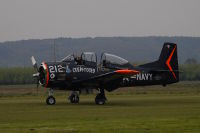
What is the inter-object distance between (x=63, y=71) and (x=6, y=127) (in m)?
11.2

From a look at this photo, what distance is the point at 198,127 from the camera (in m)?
16.3

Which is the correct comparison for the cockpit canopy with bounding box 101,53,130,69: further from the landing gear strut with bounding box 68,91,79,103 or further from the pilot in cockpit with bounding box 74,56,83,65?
the landing gear strut with bounding box 68,91,79,103

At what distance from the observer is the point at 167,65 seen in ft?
98.9

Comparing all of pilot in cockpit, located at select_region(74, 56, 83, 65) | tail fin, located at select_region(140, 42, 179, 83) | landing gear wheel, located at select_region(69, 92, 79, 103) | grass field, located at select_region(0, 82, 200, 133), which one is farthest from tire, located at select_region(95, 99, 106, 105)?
grass field, located at select_region(0, 82, 200, 133)

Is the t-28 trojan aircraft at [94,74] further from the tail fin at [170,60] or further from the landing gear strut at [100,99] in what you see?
the tail fin at [170,60]

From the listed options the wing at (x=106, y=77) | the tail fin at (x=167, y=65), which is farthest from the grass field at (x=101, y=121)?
the tail fin at (x=167, y=65)

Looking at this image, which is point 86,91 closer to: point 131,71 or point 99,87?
point 99,87

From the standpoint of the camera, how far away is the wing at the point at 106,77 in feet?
88.1

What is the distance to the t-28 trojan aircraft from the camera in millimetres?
27500

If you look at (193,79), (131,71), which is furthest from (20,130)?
(193,79)

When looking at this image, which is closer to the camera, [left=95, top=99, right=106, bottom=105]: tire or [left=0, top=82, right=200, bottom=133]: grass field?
[left=0, top=82, right=200, bottom=133]: grass field

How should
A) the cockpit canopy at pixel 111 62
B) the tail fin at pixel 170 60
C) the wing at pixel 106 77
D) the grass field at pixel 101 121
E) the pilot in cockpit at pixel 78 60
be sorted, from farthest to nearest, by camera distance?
the tail fin at pixel 170 60, the cockpit canopy at pixel 111 62, the pilot in cockpit at pixel 78 60, the wing at pixel 106 77, the grass field at pixel 101 121

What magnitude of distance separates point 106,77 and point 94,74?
35.6 inches

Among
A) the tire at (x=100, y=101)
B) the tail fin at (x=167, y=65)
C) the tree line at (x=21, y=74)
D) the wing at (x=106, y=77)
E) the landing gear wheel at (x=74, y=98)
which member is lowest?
the tire at (x=100, y=101)
